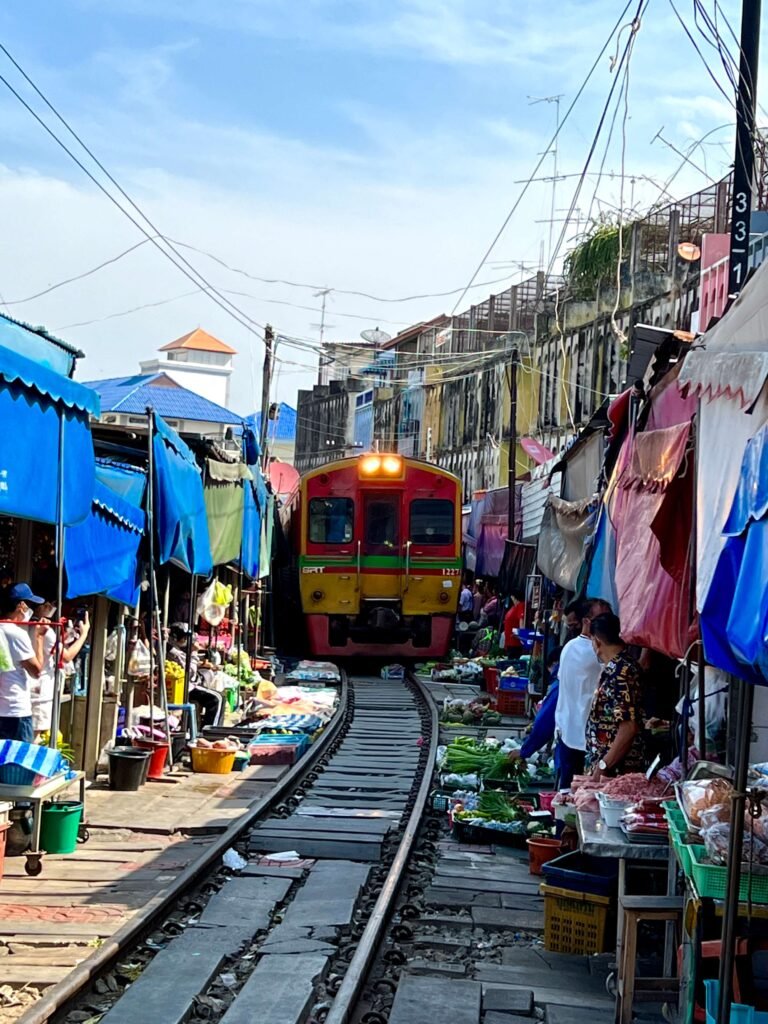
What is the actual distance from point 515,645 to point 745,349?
55.8 feet

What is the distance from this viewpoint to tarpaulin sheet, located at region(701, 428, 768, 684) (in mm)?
3588

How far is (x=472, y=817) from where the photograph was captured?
988 centimetres

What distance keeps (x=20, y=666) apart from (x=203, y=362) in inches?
2361

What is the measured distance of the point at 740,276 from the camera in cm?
902

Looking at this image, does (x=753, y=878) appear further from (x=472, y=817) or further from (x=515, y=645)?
(x=515, y=645)

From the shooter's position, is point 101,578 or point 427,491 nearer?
point 101,578

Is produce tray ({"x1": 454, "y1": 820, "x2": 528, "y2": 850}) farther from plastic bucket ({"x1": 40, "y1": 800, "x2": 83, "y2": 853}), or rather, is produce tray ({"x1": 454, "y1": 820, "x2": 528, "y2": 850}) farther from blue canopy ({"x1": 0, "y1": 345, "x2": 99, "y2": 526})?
blue canopy ({"x1": 0, "y1": 345, "x2": 99, "y2": 526})

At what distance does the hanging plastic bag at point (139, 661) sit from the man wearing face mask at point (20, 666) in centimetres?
321

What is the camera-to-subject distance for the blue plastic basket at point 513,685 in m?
18.2

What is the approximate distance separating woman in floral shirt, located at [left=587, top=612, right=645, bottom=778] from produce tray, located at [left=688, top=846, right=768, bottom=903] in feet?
8.57

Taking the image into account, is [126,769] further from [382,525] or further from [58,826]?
[382,525]

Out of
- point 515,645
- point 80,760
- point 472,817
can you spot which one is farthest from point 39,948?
point 515,645

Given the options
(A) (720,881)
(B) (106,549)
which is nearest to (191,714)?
(B) (106,549)

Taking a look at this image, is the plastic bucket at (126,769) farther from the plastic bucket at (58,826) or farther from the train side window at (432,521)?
the train side window at (432,521)
